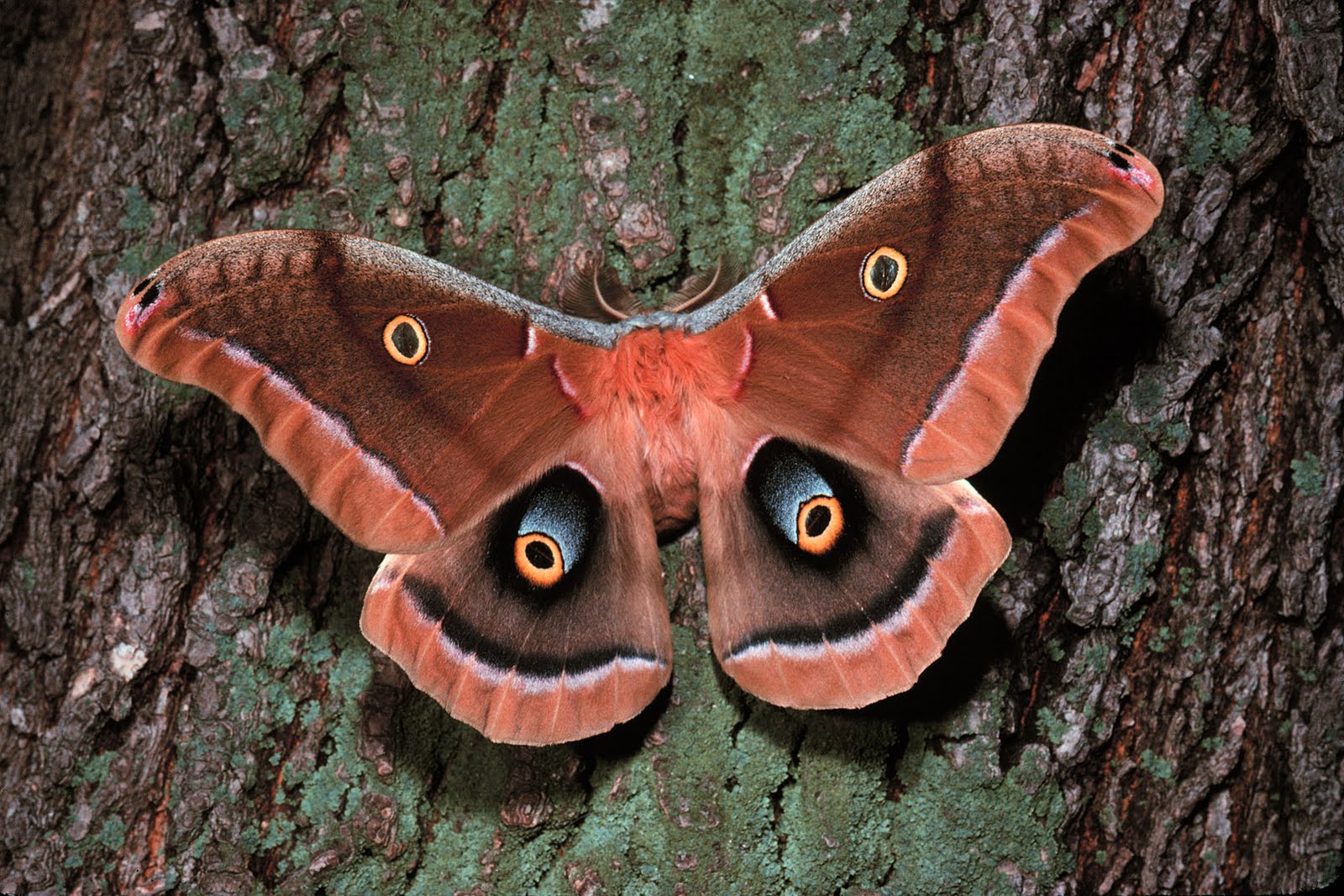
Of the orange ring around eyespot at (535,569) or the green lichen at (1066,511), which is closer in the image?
the orange ring around eyespot at (535,569)

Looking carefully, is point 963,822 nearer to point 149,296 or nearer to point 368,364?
point 368,364

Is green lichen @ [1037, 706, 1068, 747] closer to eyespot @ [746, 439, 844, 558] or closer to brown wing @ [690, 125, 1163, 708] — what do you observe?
brown wing @ [690, 125, 1163, 708]

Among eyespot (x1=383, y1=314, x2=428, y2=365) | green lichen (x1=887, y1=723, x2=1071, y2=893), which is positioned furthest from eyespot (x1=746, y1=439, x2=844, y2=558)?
eyespot (x1=383, y1=314, x2=428, y2=365)

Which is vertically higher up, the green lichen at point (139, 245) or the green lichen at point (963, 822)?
the green lichen at point (139, 245)

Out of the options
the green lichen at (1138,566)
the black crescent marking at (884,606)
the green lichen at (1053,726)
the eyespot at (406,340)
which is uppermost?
the eyespot at (406,340)

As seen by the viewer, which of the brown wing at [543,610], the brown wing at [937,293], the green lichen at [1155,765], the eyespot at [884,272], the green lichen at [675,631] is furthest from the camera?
the green lichen at [1155,765]

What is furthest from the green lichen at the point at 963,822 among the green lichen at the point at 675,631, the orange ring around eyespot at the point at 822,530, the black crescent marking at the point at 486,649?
the black crescent marking at the point at 486,649

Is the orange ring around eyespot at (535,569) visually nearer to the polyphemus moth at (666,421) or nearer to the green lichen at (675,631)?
the polyphemus moth at (666,421)
